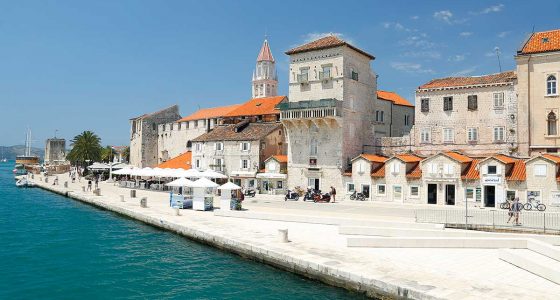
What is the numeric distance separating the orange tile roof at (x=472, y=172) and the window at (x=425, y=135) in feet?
23.8

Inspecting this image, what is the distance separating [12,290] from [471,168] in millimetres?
34569

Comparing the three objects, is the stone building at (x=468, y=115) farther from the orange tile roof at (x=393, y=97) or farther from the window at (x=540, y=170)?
the orange tile roof at (x=393, y=97)

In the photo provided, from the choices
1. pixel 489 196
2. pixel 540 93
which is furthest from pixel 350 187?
pixel 540 93

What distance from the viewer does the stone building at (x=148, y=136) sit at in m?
84.8

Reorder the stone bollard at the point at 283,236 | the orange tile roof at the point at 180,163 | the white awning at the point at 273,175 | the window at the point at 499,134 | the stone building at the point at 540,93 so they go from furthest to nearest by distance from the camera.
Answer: the orange tile roof at the point at 180,163 < the white awning at the point at 273,175 < the window at the point at 499,134 < the stone building at the point at 540,93 < the stone bollard at the point at 283,236

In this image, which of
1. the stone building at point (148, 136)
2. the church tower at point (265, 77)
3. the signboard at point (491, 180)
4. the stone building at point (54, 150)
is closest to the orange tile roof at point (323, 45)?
the signboard at point (491, 180)

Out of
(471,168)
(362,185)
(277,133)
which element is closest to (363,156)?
(362,185)

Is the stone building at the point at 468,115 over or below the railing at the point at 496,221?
over

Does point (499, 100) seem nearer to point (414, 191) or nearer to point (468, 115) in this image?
point (468, 115)

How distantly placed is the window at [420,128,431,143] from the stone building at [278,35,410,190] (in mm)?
5695

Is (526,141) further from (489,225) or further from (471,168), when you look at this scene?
(489,225)

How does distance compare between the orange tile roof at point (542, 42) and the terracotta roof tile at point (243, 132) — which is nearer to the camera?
the orange tile roof at point (542, 42)

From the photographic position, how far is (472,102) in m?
43.5

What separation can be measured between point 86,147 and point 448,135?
2601 inches
